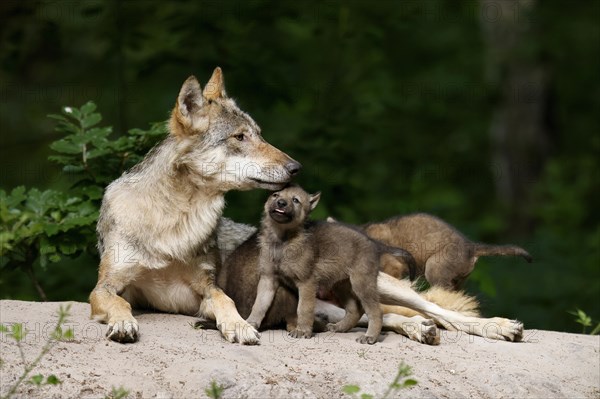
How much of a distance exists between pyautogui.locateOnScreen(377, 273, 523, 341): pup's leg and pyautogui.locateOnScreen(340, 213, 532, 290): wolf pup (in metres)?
0.28

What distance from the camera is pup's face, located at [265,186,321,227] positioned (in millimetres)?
6500

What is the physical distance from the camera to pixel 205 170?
6.69 metres

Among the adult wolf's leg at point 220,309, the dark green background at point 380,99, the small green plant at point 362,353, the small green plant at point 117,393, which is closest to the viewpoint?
the small green plant at point 117,393

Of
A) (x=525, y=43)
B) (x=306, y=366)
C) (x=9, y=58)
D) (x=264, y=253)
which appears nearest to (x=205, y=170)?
(x=264, y=253)

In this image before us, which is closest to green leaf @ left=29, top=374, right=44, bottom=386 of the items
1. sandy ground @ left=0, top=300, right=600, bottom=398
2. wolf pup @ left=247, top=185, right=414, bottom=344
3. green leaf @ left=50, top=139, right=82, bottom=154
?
sandy ground @ left=0, top=300, right=600, bottom=398

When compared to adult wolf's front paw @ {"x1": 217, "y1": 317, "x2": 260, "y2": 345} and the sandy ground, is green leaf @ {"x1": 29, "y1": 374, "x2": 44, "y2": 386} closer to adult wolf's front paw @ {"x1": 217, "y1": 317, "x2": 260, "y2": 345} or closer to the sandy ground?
the sandy ground

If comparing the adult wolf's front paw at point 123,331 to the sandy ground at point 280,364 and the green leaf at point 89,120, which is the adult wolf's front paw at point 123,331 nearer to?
the sandy ground at point 280,364

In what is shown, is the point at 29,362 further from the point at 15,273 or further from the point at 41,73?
the point at 41,73

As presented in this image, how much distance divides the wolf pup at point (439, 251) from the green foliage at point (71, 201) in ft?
7.22

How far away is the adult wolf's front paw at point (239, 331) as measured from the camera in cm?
607

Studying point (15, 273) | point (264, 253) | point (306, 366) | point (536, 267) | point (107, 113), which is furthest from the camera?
point (107, 113)

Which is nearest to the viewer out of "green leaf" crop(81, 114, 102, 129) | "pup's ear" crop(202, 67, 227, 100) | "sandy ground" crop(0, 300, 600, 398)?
"sandy ground" crop(0, 300, 600, 398)

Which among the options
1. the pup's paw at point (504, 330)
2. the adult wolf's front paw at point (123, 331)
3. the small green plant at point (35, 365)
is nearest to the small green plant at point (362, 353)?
the pup's paw at point (504, 330)

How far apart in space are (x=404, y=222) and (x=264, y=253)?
1.57m
